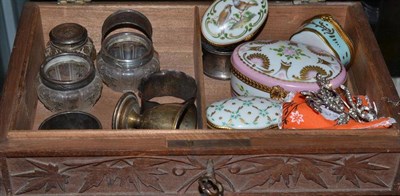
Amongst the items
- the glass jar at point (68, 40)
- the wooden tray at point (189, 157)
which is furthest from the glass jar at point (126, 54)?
the wooden tray at point (189, 157)

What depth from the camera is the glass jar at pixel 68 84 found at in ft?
4.07

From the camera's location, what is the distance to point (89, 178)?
1.11 metres

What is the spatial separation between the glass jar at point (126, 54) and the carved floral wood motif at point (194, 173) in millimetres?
274

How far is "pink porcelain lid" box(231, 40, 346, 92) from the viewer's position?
→ 1233mm

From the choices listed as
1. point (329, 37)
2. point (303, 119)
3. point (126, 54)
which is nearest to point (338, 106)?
point (303, 119)

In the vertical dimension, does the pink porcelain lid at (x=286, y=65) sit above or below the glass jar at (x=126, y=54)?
above

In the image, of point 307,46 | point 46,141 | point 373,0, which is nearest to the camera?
point 46,141

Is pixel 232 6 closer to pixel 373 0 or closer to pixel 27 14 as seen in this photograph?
pixel 27 14

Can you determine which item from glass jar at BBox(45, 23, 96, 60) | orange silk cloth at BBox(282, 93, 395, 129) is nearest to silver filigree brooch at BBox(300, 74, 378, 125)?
orange silk cloth at BBox(282, 93, 395, 129)

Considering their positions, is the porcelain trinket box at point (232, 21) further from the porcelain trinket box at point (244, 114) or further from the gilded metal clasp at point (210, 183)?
the gilded metal clasp at point (210, 183)

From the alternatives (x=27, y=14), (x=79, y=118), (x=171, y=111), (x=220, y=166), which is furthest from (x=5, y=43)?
(x=220, y=166)

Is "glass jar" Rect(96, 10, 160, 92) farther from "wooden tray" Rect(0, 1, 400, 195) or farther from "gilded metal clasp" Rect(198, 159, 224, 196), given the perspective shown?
"gilded metal clasp" Rect(198, 159, 224, 196)

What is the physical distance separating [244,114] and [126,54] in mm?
354

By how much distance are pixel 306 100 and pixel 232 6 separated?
264 mm
